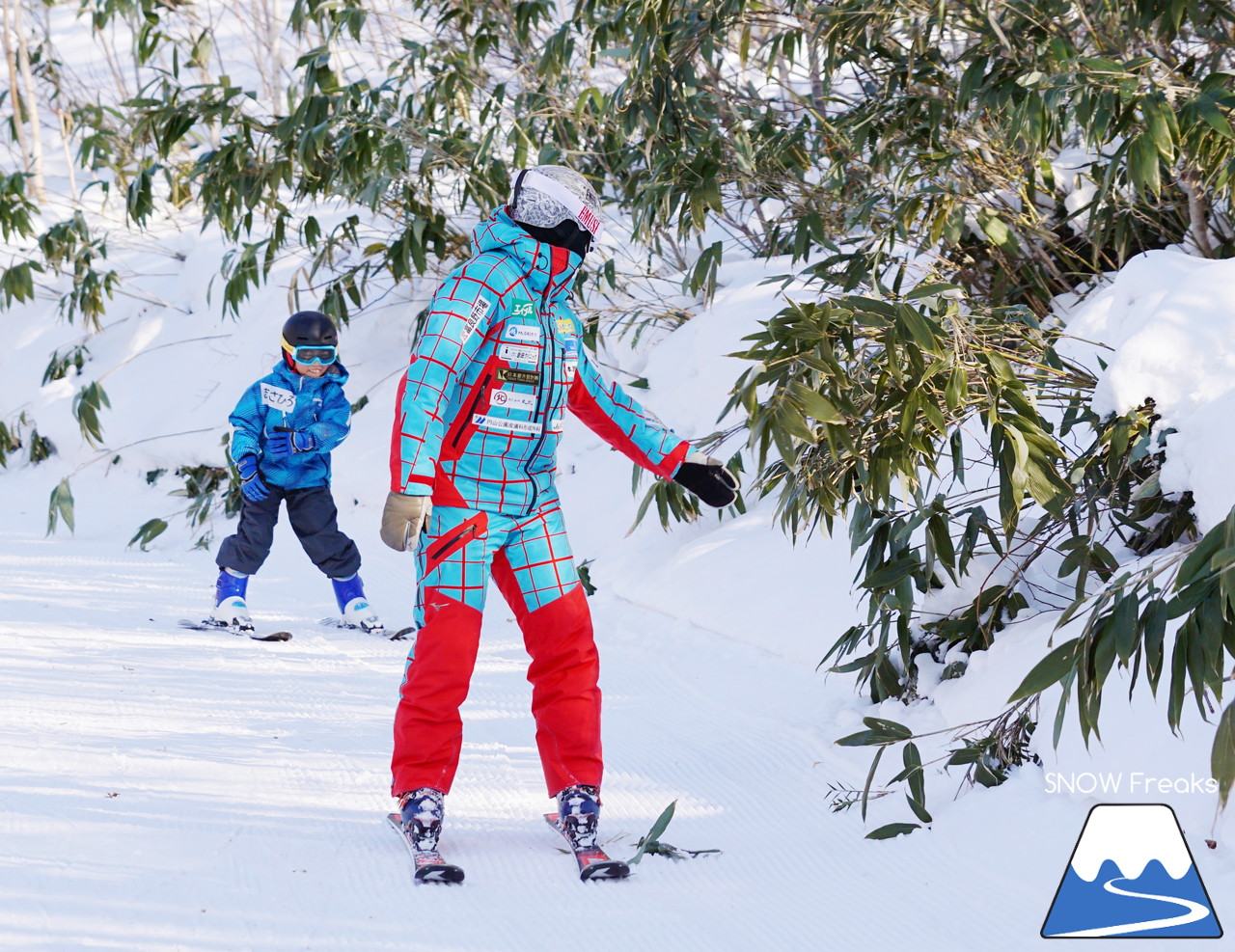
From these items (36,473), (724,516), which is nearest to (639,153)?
(724,516)

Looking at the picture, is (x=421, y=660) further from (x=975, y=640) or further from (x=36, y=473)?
(x=36, y=473)

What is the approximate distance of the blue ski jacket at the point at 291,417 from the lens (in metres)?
4.45

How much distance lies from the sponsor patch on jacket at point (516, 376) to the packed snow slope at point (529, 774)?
1.03 meters

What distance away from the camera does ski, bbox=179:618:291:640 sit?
4355mm

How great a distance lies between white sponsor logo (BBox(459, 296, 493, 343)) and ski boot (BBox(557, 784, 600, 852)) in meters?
1.00

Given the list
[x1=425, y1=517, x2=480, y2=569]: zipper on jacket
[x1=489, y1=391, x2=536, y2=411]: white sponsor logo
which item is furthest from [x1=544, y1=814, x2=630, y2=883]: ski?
[x1=489, y1=391, x2=536, y2=411]: white sponsor logo

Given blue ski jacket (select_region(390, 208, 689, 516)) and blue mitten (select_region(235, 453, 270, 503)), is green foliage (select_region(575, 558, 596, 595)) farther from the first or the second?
blue ski jacket (select_region(390, 208, 689, 516))

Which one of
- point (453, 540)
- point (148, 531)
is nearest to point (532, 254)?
point (453, 540)

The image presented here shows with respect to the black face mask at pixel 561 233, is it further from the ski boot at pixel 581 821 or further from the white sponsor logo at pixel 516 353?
the ski boot at pixel 581 821

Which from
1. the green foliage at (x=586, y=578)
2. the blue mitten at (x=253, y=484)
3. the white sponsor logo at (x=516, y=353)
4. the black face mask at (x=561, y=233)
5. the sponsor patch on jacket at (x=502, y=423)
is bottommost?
the green foliage at (x=586, y=578)

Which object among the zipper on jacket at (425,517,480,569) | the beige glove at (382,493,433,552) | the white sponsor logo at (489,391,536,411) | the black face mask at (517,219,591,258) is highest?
the black face mask at (517,219,591,258)

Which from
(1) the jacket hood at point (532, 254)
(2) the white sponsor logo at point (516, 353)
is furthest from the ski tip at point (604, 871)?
(1) the jacket hood at point (532, 254)

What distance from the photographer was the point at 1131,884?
86.7 inches

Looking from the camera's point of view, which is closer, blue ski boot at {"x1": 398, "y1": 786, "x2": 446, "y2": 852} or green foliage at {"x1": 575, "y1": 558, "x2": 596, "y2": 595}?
blue ski boot at {"x1": 398, "y1": 786, "x2": 446, "y2": 852}
